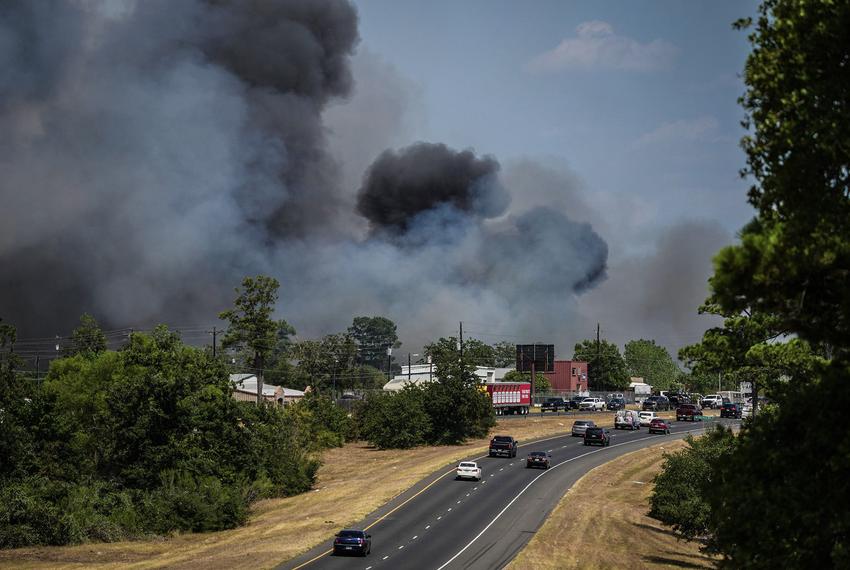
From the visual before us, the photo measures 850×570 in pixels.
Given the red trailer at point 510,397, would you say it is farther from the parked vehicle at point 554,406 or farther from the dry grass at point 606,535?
the dry grass at point 606,535

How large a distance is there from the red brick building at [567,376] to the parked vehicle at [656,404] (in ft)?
131

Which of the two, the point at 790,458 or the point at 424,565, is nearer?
the point at 790,458

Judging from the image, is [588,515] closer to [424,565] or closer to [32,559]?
[424,565]

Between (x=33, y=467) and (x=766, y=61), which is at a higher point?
(x=766, y=61)

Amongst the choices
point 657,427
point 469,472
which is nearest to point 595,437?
point 657,427

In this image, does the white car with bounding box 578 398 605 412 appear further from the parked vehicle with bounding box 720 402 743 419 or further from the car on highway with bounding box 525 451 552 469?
the car on highway with bounding box 525 451 552 469

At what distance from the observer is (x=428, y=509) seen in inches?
2160

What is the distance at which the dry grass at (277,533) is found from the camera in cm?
4419

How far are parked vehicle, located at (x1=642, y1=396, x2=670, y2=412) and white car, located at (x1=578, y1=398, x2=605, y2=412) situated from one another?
21.7 ft

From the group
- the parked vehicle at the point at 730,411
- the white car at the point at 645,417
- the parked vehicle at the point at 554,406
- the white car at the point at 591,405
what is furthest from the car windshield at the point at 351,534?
the white car at the point at 591,405

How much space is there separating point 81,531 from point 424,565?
25608 mm

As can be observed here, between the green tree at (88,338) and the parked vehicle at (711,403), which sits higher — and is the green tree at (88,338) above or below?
above

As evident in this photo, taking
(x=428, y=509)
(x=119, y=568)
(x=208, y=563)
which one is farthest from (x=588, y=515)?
(x=119, y=568)

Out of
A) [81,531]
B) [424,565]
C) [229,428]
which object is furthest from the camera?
[229,428]
